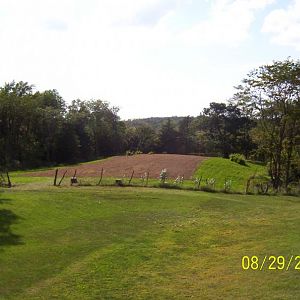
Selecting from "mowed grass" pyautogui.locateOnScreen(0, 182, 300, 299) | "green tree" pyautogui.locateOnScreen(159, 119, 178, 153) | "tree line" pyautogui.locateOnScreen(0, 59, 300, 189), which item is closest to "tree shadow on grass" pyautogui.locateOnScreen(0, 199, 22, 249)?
"mowed grass" pyautogui.locateOnScreen(0, 182, 300, 299)

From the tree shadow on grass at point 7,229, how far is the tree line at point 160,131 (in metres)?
22.0

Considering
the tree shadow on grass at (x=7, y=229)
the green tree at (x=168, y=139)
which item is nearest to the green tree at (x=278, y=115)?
the tree shadow on grass at (x=7, y=229)

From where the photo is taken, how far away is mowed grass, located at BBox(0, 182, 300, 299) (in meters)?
12.1

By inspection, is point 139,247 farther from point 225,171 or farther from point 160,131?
point 160,131

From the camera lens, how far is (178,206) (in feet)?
92.7

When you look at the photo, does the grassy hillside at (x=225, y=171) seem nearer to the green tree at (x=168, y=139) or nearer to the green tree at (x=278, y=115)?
the green tree at (x=278, y=115)

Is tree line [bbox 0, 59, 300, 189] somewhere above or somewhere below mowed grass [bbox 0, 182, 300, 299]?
above

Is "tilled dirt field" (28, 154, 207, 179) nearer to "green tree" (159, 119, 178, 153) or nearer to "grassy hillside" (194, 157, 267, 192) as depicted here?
"grassy hillside" (194, 157, 267, 192)

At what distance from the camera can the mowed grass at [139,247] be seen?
39.5 feet

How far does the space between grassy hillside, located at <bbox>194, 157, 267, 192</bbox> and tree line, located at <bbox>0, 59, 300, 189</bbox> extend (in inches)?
103

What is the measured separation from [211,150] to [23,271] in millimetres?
80472

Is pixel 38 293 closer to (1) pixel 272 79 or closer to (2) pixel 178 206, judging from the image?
(2) pixel 178 206
